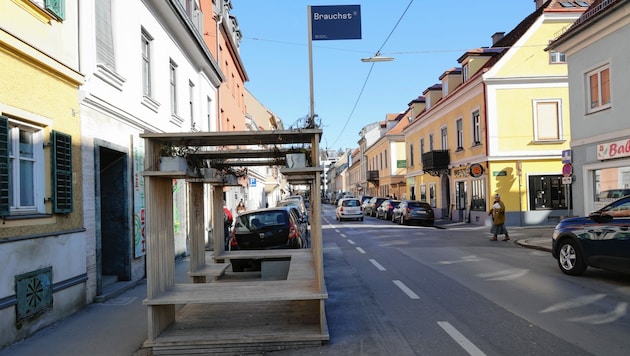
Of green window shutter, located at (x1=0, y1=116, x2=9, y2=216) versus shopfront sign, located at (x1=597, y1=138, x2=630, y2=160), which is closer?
green window shutter, located at (x1=0, y1=116, x2=9, y2=216)

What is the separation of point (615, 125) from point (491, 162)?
10.2 metres

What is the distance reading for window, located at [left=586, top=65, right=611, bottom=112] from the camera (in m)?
14.4

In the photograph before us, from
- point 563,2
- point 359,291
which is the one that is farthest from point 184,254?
point 563,2

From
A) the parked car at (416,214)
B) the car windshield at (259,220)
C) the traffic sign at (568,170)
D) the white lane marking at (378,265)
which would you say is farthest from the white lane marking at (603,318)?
the parked car at (416,214)

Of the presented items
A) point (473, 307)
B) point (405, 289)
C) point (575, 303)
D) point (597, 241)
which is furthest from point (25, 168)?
point (597, 241)

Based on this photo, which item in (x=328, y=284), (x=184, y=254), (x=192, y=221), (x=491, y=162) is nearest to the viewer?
(x=192, y=221)

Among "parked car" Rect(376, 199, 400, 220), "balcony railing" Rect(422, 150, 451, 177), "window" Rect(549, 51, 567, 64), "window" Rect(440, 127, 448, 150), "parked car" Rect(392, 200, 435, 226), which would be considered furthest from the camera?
"parked car" Rect(376, 199, 400, 220)

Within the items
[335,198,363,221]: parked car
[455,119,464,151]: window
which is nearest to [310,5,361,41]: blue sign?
[455,119,464,151]: window

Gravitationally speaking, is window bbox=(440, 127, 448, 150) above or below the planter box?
above

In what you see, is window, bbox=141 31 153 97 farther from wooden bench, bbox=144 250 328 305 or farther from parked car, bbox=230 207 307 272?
wooden bench, bbox=144 250 328 305

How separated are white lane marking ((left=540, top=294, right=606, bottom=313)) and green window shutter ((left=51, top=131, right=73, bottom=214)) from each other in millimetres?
7049

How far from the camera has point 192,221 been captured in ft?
25.8

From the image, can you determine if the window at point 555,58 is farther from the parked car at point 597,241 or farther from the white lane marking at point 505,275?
the white lane marking at point 505,275

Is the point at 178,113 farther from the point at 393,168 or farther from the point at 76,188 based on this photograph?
the point at 393,168
